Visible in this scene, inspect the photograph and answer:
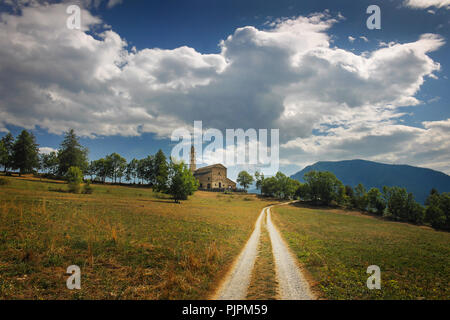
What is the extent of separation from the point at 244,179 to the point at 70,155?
319 feet

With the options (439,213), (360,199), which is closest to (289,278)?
(439,213)

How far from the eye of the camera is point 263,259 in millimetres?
12844

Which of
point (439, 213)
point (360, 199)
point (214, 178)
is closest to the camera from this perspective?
point (439, 213)

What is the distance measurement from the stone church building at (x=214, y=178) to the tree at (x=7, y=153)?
76.2 meters

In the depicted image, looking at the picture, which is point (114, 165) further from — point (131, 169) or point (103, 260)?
point (103, 260)

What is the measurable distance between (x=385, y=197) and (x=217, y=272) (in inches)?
4039

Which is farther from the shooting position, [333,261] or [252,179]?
[252,179]

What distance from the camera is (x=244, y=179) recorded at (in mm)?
134500

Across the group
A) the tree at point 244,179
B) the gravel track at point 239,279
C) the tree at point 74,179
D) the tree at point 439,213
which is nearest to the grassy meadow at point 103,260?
the gravel track at point 239,279

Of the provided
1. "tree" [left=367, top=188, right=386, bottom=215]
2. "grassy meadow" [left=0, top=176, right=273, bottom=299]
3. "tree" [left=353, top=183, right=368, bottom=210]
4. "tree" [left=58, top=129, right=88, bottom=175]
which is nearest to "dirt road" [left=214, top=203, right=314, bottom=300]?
"grassy meadow" [left=0, top=176, right=273, bottom=299]

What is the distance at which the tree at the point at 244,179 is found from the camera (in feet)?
439
